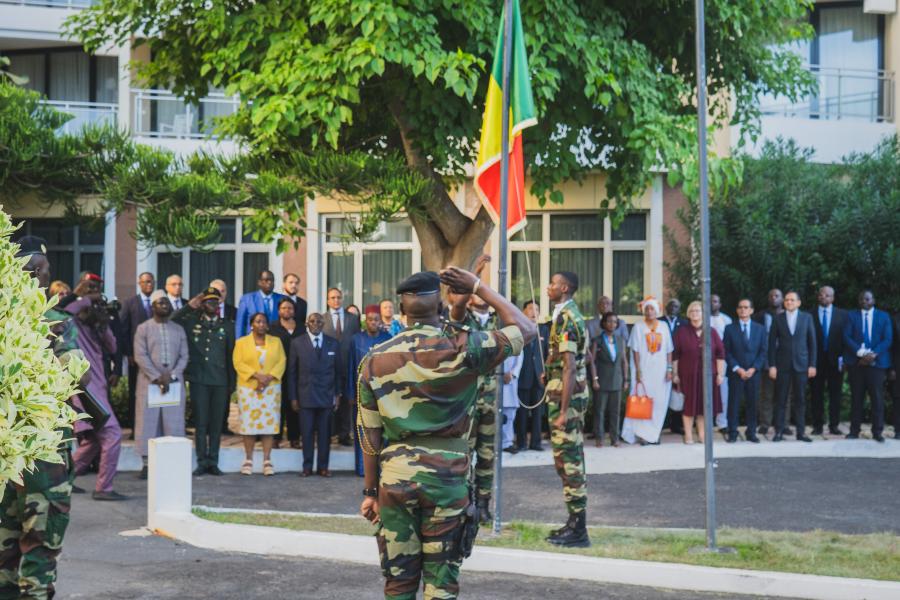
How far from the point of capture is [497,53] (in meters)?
10.6

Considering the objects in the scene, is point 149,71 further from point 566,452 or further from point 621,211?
point 566,452

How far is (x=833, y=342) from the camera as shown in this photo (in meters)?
17.0

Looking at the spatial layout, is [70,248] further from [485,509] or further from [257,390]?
[485,509]

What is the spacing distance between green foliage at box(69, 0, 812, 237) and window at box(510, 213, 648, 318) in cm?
689

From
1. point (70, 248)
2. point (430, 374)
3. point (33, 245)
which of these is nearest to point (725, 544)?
point (430, 374)

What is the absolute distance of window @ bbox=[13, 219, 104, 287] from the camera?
82.6ft

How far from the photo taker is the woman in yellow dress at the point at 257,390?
14156 millimetres

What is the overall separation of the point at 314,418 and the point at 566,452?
17.7 feet

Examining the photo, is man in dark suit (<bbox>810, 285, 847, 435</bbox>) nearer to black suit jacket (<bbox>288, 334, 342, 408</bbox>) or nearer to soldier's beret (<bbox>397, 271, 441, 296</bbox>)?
black suit jacket (<bbox>288, 334, 342, 408</bbox>)

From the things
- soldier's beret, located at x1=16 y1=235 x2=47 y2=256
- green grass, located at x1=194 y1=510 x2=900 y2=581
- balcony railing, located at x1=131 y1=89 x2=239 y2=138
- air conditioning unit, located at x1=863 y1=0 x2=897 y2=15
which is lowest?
green grass, located at x1=194 y1=510 x2=900 y2=581

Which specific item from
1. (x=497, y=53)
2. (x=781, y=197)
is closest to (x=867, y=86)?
(x=781, y=197)

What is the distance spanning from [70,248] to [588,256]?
10.6m

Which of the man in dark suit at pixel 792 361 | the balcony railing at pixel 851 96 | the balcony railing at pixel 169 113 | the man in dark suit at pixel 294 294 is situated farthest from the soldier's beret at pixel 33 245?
the balcony railing at pixel 851 96

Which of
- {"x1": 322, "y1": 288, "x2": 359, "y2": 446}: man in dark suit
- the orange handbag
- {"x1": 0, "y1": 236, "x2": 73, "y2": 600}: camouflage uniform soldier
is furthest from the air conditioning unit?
{"x1": 0, "y1": 236, "x2": 73, "y2": 600}: camouflage uniform soldier
